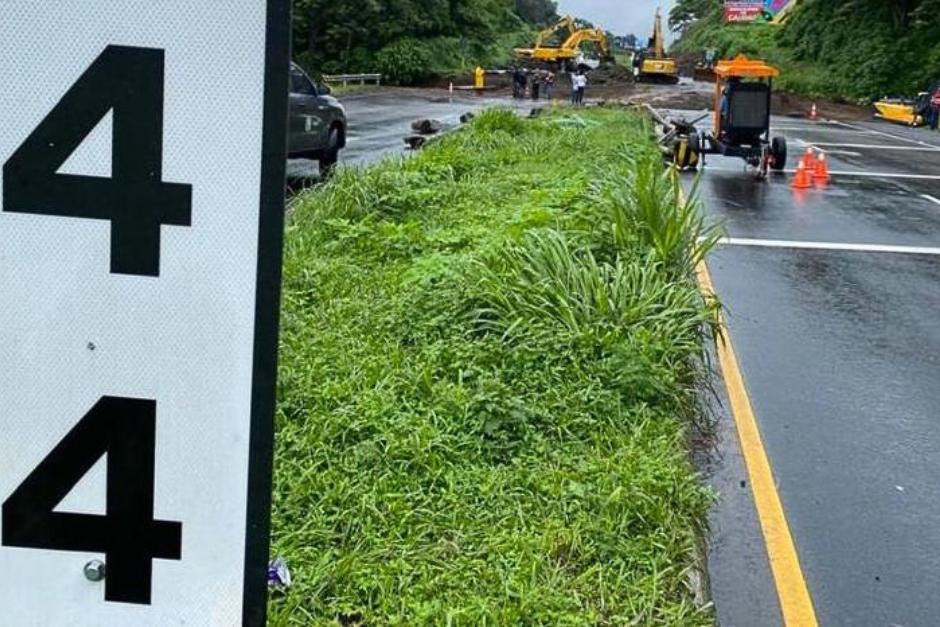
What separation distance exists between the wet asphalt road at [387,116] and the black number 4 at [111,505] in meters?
10.5

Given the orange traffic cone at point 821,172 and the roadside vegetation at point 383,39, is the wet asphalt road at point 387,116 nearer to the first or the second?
the roadside vegetation at point 383,39

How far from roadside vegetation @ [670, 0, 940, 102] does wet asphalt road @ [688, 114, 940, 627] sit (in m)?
34.9

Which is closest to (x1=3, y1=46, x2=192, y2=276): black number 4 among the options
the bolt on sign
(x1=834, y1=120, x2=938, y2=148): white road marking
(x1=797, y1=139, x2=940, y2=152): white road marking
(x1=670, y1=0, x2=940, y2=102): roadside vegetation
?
the bolt on sign

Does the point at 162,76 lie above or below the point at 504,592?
above

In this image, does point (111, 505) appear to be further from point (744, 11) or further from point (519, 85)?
point (744, 11)

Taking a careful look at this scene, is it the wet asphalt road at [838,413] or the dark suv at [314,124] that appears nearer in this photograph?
the wet asphalt road at [838,413]

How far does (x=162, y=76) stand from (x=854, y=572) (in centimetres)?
377

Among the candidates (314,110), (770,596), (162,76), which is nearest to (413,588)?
(770,596)

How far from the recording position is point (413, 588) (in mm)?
3391

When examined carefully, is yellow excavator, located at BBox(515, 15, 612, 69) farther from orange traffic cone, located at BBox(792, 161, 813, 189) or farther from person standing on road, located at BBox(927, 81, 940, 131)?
orange traffic cone, located at BBox(792, 161, 813, 189)

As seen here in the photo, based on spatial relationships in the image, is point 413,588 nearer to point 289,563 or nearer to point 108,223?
point 289,563

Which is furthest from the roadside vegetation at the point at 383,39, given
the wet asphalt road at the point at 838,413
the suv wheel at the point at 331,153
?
the wet asphalt road at the point at 838,413

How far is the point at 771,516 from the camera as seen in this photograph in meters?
4.71

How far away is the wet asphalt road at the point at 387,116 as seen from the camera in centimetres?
1817
